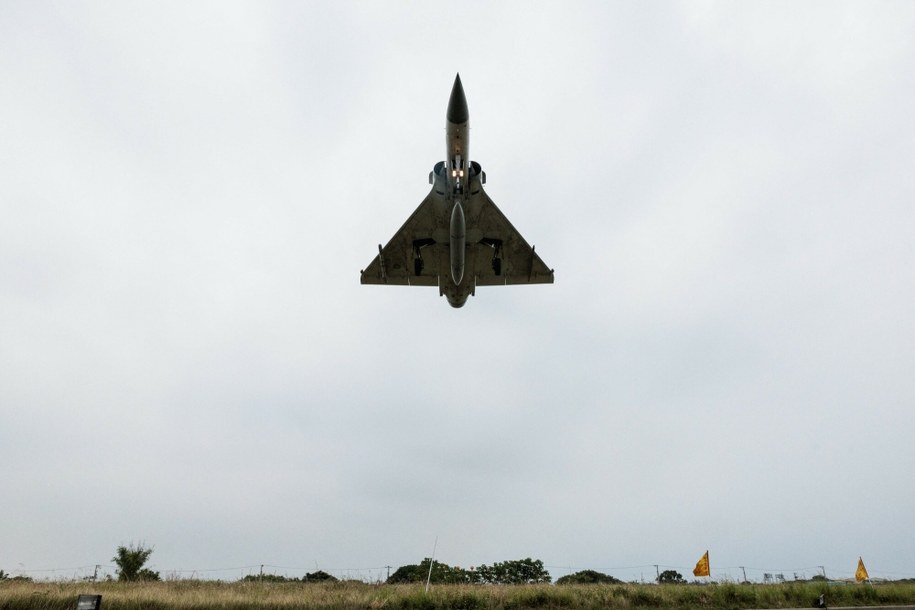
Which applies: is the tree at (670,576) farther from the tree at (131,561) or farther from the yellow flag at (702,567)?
the tree at (131,561)

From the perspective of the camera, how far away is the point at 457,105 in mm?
20828

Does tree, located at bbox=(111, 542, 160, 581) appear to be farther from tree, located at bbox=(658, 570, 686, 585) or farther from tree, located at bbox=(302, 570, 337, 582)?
tree, located at bbox=(658, 570, 686, 585)

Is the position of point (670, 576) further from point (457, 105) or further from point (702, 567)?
point (457, 105)

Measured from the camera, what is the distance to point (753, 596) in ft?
56.2

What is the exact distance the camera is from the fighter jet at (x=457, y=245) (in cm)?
2386

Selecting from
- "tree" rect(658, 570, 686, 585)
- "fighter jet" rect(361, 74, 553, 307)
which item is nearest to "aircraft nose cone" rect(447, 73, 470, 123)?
"fighter jet" rect(361, 74, 553, 307)

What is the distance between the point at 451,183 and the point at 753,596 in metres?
19.5

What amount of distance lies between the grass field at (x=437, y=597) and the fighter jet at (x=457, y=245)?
14446 millimetres

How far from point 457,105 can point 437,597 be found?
17656 millimetres

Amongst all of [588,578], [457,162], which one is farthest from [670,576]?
[457,162]

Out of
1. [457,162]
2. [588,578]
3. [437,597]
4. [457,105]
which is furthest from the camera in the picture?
[588,578]

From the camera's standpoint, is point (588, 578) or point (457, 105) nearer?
point (457, 105)

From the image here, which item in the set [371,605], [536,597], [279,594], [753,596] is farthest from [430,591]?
[753,596]

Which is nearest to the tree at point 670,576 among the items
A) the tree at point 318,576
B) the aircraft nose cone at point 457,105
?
the tree at point 318,576
